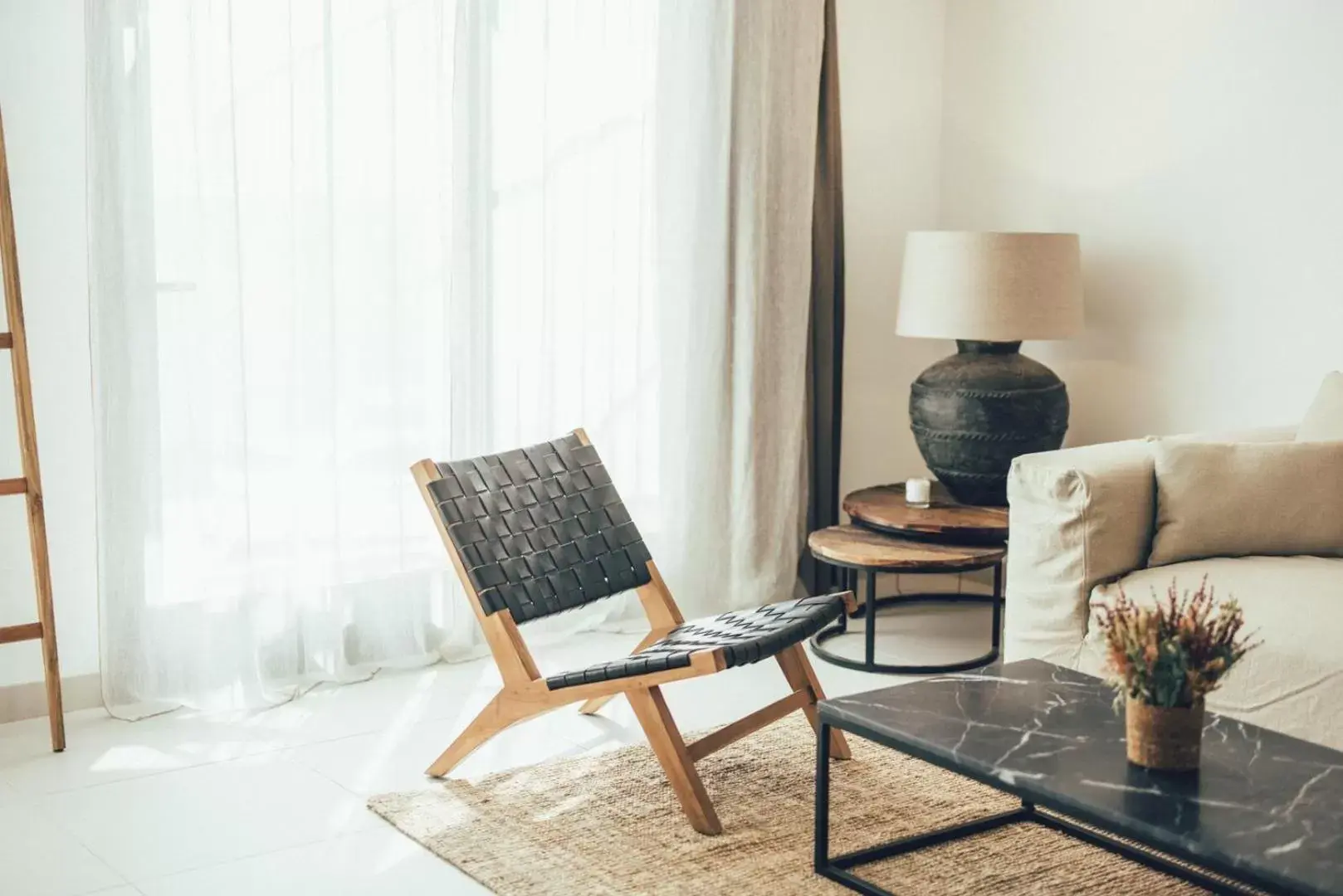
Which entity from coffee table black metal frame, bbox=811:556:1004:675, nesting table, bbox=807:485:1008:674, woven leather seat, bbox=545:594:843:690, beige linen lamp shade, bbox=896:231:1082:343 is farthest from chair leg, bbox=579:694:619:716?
beige linen lamp shade, bbox=896:231:1082:343

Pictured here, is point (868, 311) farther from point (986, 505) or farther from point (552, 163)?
point (552, 163)

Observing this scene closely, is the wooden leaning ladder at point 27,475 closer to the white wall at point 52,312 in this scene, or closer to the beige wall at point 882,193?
the white wall at point 52,312

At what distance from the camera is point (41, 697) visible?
3604 mm

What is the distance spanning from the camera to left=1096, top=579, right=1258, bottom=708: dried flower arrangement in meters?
2.22

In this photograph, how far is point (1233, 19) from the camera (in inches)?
159

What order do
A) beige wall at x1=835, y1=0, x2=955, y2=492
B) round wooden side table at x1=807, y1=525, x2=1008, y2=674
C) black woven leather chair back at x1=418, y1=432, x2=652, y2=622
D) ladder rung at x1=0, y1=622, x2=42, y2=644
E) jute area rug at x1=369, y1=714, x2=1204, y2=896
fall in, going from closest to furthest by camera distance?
1. jute area rug at x1=369, y1=714, x2=1204, y2=896
2. black woven leather chair back at x1=418, y1=432, x2=652, y2=622
3. ladder rung at x1=0, y1=622, x2=42, y2=644
4. round wooden side table at x1=807, y1=525, x2=1008, y2=674
5. beige wall at x1=835, y1=0, x2=955, y2=492

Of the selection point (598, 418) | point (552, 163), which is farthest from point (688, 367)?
point (552, 163)

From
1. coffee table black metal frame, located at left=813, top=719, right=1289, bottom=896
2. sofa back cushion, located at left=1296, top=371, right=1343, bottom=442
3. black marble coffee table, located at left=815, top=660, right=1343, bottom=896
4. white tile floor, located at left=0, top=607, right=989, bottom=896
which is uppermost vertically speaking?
sofa back cushion, located at left=1296, top=371, right=1343, bottom=442

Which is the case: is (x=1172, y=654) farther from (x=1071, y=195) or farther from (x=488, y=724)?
(x=1071, y=195)

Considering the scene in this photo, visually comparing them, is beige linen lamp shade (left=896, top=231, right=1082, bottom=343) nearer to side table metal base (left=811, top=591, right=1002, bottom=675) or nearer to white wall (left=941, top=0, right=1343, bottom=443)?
white wall (left=941, top=0, right=1343, bottom=443)

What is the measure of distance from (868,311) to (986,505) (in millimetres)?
948

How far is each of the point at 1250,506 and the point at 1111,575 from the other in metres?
0.35

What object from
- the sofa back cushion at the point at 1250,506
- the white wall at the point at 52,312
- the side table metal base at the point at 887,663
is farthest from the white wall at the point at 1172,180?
the white wall at the point at 52,312

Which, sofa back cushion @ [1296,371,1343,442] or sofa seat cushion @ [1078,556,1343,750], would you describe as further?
sofa back cushion @ [1296,371,1343,442]
